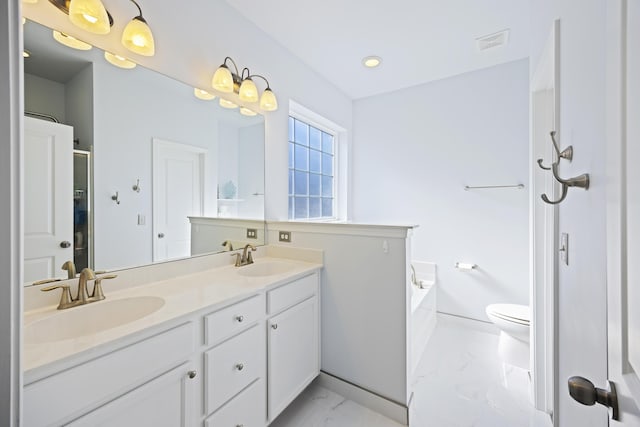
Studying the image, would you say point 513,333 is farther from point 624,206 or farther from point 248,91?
point 248,91

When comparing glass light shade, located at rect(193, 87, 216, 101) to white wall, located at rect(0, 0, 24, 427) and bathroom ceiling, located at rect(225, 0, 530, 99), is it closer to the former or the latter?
bathroom ceiling, located at rect(225, 0, 530, 99)

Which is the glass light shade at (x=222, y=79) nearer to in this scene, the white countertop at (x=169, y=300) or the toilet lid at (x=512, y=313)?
the white countertop at (x=169, y=300)

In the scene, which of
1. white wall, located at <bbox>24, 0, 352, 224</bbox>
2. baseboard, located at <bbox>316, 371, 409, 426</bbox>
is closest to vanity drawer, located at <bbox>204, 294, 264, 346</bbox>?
baseboard, located at <bbox>316, 371, 409, 426</bbox>

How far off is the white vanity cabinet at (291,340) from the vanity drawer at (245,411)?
0.06m

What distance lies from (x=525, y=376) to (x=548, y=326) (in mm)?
854

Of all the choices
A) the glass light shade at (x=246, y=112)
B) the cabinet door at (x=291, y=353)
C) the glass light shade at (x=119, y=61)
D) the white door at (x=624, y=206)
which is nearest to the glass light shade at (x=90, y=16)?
the glass light shade at (x=119, y=61)

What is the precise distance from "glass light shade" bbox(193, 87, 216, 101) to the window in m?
1.00

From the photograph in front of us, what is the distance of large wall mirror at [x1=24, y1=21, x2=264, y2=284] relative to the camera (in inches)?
44.2

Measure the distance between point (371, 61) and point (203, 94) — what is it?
162 cm

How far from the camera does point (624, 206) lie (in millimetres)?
440

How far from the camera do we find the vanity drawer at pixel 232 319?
3.76 ft

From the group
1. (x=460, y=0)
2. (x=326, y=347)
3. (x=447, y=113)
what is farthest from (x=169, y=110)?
(x=447, y=113)

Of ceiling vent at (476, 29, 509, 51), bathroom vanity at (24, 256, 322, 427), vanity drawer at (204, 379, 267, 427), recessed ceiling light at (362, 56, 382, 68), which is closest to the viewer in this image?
bathroom vanity at (24, 256, 322, 427)

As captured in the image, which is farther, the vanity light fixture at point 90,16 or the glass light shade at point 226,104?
the glass light shade at point 226,104
